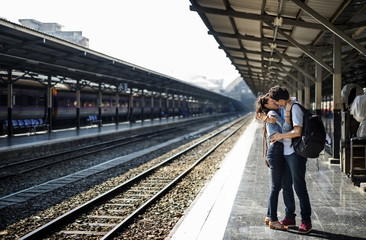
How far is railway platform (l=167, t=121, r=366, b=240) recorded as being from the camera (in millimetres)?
4367

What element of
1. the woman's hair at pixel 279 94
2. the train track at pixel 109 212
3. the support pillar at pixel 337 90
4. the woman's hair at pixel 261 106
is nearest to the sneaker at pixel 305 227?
the woman's hair at pixel 261 106

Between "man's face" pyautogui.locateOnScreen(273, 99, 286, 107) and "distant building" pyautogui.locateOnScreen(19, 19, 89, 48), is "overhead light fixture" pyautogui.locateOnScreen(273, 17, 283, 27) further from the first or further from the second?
"distant building" pyautogui.locateOnScreen(19, 19, 89, 48)

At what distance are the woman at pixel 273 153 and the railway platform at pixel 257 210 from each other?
201 mm

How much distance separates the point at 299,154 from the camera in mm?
4207

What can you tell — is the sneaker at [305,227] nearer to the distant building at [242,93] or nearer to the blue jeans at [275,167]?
the blue jeans at [275,167]

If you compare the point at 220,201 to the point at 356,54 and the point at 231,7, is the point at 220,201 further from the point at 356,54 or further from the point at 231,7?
the point at 356,54

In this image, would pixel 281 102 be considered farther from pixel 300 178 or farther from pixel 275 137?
pixel 300 178

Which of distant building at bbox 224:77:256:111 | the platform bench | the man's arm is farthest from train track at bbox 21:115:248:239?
distant building at bbox 224:77:256:111

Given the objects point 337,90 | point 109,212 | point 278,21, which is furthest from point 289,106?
point 337,90

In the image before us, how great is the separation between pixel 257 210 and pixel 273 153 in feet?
4.34

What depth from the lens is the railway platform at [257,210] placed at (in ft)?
14.3

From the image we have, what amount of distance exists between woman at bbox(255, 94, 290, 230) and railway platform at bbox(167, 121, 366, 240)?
0.66 feet

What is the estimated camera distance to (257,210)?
213 inches

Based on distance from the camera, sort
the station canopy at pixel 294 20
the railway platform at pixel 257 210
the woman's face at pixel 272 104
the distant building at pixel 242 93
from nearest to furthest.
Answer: the railway platform at pixel 257 210, the woman's face at pixel 272 104, the station canopy at pixel 294 20, the distant building at pixel 242 93
